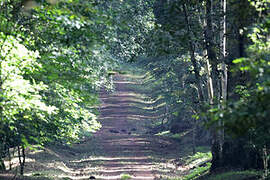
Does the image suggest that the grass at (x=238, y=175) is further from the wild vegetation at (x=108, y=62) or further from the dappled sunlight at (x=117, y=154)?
the dappled sunlight at (x=117, y=154)

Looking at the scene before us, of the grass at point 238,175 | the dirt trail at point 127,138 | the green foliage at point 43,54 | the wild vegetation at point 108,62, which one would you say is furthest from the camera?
the dirt trail at point 127,138

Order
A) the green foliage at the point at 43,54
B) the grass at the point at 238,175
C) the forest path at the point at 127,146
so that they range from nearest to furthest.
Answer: the green foliage at the point at 43,54 → the grass at the point at 238,175 → the forest path at the point at 127,146

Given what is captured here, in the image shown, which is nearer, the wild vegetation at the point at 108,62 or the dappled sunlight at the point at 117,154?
the wild vegetation at the point at 108,62

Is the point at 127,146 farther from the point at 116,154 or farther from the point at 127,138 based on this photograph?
the point at 127,138

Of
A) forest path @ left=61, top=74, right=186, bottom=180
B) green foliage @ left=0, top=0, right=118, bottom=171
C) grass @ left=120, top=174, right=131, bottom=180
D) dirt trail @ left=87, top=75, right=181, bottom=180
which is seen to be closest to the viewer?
green foliage @ left=0, top=0, right=118, bottom=171

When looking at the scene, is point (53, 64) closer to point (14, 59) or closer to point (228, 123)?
point (14, 59)

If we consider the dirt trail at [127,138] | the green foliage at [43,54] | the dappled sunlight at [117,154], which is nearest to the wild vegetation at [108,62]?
the green foliage at [43,54]

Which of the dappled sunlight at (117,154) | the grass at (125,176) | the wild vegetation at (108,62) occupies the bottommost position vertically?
the grass at (125,176)

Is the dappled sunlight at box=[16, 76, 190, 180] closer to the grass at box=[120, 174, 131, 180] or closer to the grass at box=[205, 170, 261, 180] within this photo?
the grass at box=[120, 174, 131, 180]

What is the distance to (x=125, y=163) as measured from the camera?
30.0 meters

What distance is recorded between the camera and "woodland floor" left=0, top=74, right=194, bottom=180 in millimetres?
26094

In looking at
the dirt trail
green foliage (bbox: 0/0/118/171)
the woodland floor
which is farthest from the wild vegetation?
the dirt trail

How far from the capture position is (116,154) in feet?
114

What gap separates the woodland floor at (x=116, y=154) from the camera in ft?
85.6
